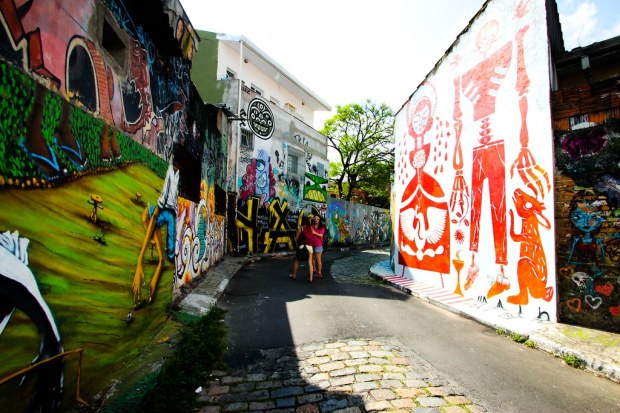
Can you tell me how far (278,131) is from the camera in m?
16.2

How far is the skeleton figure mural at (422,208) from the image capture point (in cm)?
865

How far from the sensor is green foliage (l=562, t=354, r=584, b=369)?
418 centimetres

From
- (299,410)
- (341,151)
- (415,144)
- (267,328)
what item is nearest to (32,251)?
(299,410)

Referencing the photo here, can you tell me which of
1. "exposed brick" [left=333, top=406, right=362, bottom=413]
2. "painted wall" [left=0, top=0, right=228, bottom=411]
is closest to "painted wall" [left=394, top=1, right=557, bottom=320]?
"exposed brick" [left=333, top=406, right=362, bottom=413]

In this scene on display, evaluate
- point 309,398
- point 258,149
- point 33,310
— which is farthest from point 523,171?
point 258,149

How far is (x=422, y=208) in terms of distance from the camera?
9516 millimetres

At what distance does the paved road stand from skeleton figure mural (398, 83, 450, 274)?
221 cm

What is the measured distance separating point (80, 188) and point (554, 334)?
6.14m

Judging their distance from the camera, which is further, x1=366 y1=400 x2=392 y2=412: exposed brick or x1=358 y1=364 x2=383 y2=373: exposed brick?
x1=358 y1=364 x2=383 y2=373: exposed brick

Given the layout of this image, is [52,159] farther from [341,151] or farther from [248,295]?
[341,151]

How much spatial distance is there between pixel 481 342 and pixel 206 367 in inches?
147

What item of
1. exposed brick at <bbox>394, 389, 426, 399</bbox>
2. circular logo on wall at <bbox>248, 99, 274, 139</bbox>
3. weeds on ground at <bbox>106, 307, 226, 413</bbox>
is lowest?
exposed brick at <bbox>394, 389, 426, 399</bbox>

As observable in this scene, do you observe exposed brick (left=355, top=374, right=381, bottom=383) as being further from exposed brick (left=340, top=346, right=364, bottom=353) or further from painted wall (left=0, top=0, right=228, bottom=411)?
painted wall (left=0, top=0, right=228, bottom=411)

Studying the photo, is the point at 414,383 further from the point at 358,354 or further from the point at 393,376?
the point at 358,354
